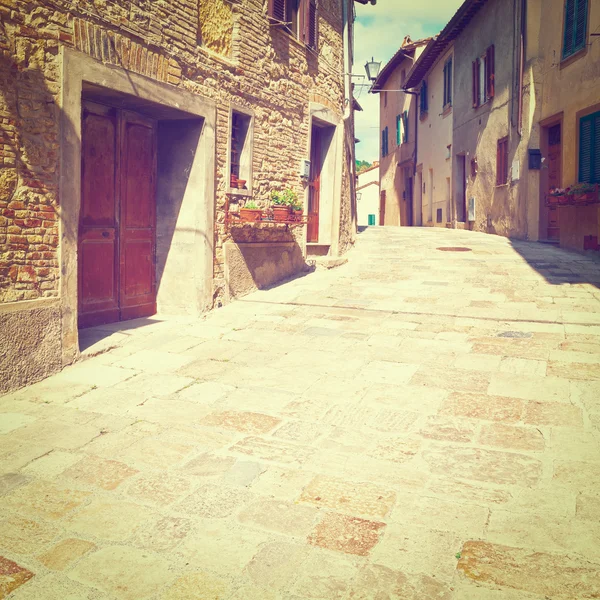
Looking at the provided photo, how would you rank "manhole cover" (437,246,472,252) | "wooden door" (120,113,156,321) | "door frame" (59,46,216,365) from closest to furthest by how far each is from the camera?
"door frame" (59,46,216,365), "wooden door" (120,113,156,321), "manhole cover" (437,246,472,252)

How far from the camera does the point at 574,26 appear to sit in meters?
11.4

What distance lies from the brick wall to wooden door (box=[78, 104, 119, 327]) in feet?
2.91

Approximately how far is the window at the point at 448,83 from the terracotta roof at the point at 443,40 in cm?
62

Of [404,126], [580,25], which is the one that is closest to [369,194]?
[404,126]

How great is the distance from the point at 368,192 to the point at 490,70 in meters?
22.6

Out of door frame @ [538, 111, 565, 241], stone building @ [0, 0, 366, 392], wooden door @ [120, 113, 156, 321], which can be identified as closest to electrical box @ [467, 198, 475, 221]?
door frame @ [538, 111, 565, 241]

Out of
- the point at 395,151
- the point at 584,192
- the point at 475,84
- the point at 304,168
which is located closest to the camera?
the point at 304,168

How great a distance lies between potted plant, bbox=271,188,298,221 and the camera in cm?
941

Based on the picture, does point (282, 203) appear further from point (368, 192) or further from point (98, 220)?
point (368, 192)

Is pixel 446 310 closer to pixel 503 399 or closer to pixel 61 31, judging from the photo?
pixel 503 399

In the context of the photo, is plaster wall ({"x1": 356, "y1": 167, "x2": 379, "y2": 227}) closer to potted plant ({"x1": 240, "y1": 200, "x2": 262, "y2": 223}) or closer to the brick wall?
the brick wall

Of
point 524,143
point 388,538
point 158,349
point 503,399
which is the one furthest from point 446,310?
point 524,143

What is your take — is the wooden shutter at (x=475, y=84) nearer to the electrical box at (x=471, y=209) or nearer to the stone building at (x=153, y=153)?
the electrical box at (x=471, y=209)

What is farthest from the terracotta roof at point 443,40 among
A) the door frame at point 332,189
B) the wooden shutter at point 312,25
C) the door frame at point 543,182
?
the door frame at point 332,189
